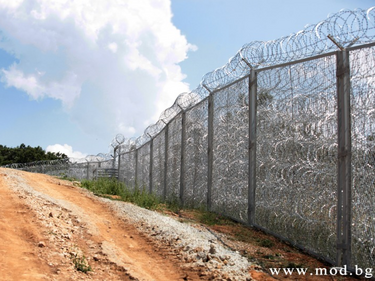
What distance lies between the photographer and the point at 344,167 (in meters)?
4.44

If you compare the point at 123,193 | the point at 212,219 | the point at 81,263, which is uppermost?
the point at 123,193

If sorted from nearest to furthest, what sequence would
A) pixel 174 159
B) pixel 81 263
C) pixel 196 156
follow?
1. pixel 81 263
2. pixel 196 156
3. pixel 174 159

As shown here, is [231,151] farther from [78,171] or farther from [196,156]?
[78,171]

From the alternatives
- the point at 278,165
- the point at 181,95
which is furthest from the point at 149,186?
the point at 278,165

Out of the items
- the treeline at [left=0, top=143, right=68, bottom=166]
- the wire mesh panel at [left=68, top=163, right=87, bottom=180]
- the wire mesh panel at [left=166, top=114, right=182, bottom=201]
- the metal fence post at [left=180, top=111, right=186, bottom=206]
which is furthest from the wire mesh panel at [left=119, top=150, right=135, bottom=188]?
the treeline at [left=0, top=143, right=68, bottom=166]

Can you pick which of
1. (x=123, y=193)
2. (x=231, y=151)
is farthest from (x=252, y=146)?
(x=123, y=193)

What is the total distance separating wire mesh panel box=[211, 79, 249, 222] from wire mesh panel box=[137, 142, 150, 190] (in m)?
6.74

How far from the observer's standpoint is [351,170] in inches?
173

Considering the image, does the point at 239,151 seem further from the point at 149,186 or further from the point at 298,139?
the point at 149,186

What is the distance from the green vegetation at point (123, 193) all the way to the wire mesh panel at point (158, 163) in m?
1.80

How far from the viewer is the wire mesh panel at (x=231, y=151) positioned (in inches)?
272

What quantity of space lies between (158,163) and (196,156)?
13.4 ft

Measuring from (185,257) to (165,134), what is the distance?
7.55 meters

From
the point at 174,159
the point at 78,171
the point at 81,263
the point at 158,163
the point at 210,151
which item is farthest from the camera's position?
the point at 78,171
